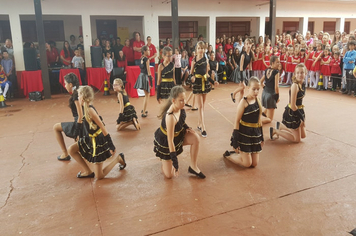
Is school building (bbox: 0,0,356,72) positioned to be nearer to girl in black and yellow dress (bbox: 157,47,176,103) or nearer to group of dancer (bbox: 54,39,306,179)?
girl in black and yellow dress (bbox: 157,47,176,103)

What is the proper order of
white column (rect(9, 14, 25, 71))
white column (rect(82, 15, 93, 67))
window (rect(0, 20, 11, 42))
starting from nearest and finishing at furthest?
1. white column (rect(9, 14, 25, 71))
2. white column (rect(82, 15, 93, 67))
3. window (rect(0, 20, 11, 42))

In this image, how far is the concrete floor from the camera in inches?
124

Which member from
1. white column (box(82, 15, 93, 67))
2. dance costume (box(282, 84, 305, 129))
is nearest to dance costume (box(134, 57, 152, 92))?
dance costume (box(282, 84, 305, 129))

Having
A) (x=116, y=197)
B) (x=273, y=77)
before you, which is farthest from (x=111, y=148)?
(x=273, y=77)

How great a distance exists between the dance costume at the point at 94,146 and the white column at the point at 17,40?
336 inches

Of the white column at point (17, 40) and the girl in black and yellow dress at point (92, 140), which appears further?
the white column at point (17, 40)

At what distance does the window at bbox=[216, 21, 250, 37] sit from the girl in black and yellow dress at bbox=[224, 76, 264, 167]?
1281 centimetres

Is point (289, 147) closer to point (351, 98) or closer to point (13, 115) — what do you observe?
point (351, 98)

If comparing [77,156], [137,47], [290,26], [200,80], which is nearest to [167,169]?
[77,156]

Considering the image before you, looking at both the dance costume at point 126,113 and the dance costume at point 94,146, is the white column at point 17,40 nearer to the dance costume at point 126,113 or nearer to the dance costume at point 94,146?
the dance costume at point 126,113

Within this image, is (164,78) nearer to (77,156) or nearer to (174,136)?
(174,136)

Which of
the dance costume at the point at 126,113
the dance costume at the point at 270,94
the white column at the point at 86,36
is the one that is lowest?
the dance costume at the point at 126,113

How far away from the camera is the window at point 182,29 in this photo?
15414 millimetres

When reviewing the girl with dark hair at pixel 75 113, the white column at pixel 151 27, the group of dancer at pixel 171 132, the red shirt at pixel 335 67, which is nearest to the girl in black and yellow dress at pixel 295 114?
the group of dancer at pixel 171 132
